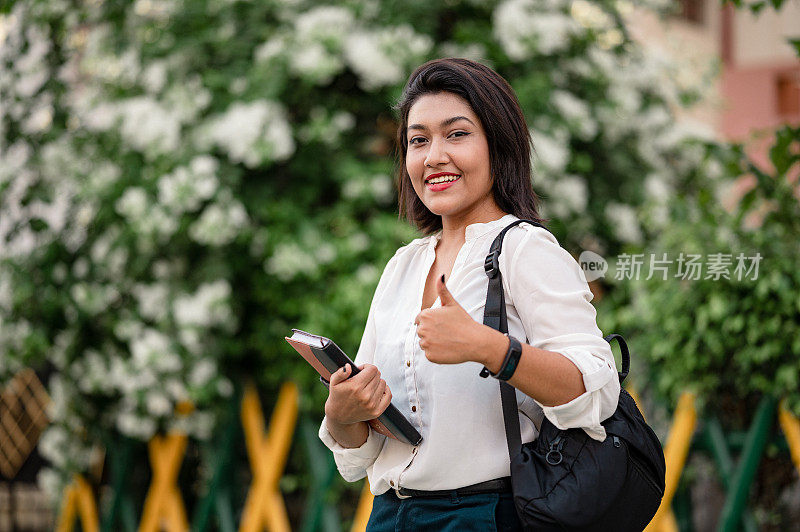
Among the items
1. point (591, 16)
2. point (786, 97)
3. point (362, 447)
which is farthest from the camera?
point (786, 97)

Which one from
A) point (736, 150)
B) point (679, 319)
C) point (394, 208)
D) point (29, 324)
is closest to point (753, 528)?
point (679, 319)

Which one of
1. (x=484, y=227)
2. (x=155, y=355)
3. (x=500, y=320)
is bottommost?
(x=155, y=355)

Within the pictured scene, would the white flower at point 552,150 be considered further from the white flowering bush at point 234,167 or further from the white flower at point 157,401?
the white flower at point 157,401

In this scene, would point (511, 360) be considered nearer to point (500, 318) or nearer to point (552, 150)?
point (500, 318)

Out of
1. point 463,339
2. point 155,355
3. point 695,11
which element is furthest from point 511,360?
point 695,11

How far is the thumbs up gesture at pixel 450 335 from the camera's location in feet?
4.68

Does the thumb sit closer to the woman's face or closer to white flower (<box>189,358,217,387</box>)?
the woman's face

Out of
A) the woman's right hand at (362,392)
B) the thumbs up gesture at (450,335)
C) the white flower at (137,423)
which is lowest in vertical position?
the white flower at (137,423)

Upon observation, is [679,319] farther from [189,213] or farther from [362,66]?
[189,213]

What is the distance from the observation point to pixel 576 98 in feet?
15.3

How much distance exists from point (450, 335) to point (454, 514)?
0.36m

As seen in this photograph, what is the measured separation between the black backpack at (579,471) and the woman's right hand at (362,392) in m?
0.21

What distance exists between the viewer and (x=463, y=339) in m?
1.43

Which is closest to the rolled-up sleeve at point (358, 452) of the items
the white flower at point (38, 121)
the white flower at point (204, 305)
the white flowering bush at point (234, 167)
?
the white flowering bush at point (234, 167)
